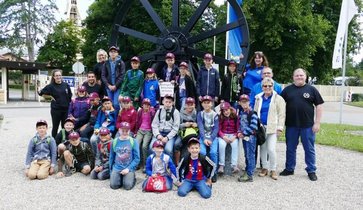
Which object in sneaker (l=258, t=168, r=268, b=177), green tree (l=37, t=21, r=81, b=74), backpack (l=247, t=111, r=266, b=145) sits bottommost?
sneaker (l=258, t=168, r=268, b=177)

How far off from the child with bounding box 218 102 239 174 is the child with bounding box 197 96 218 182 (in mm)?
Answer: 116

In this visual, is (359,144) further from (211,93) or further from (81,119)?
(81,119)

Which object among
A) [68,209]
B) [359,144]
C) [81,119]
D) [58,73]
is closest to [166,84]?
[81,119]

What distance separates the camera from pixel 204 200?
4703 millimetres

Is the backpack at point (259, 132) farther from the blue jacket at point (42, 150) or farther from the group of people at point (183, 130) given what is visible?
the blue jacket at point (42, 150)

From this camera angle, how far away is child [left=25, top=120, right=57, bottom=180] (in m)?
5.77

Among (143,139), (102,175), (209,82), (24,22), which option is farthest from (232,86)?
(24,22)

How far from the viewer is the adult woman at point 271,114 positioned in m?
5.74

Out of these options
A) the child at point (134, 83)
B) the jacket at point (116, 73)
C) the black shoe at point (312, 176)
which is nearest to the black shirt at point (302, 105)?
the black shoe at point (312, 176)

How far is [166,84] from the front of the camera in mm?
6430

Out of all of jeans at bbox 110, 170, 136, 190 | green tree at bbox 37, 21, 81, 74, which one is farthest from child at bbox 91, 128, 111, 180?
green tree at bbox 37, 21, 81, 74

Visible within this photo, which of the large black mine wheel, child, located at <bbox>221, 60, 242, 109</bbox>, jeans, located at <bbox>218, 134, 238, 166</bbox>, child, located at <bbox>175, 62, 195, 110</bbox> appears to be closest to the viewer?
jeans, located at <bbox>218, 134, 238, 166</bbox>

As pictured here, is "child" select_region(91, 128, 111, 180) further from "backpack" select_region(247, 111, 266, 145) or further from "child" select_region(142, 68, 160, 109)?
"backpack" select_region(247, 111, 266, 145)

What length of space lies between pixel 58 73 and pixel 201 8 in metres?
3.33
